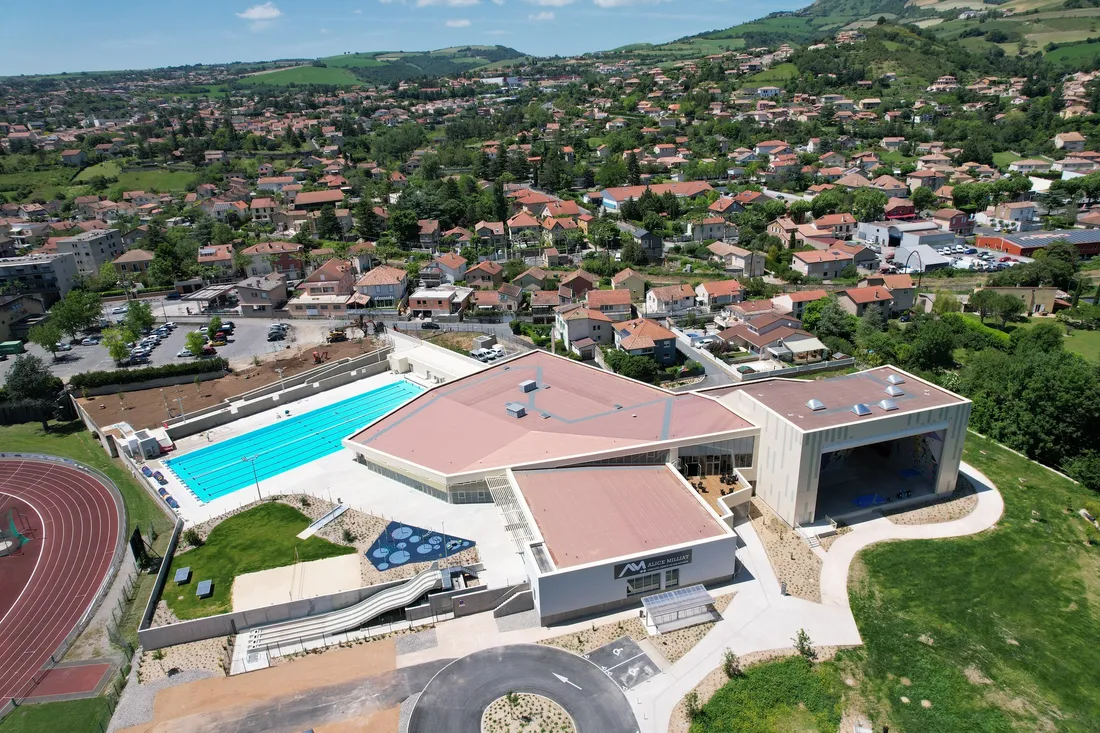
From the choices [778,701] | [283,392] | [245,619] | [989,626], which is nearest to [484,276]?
[283,392]

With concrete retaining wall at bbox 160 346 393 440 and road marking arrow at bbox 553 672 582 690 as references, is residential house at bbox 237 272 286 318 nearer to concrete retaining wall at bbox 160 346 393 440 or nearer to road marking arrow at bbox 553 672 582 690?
concrete retaining wall at bbox 160 346 393 440

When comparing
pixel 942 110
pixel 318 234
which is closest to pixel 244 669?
pixel 318 234

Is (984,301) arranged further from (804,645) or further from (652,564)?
(652,564)

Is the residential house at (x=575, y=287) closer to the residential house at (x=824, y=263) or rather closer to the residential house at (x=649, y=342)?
the residential house at (x=649, y=342)

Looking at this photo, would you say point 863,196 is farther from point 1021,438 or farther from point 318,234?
point 318,234

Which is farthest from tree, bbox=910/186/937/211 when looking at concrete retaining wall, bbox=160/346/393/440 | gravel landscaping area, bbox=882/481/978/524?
concrete retaining wall, bbox=160/346/393/440
